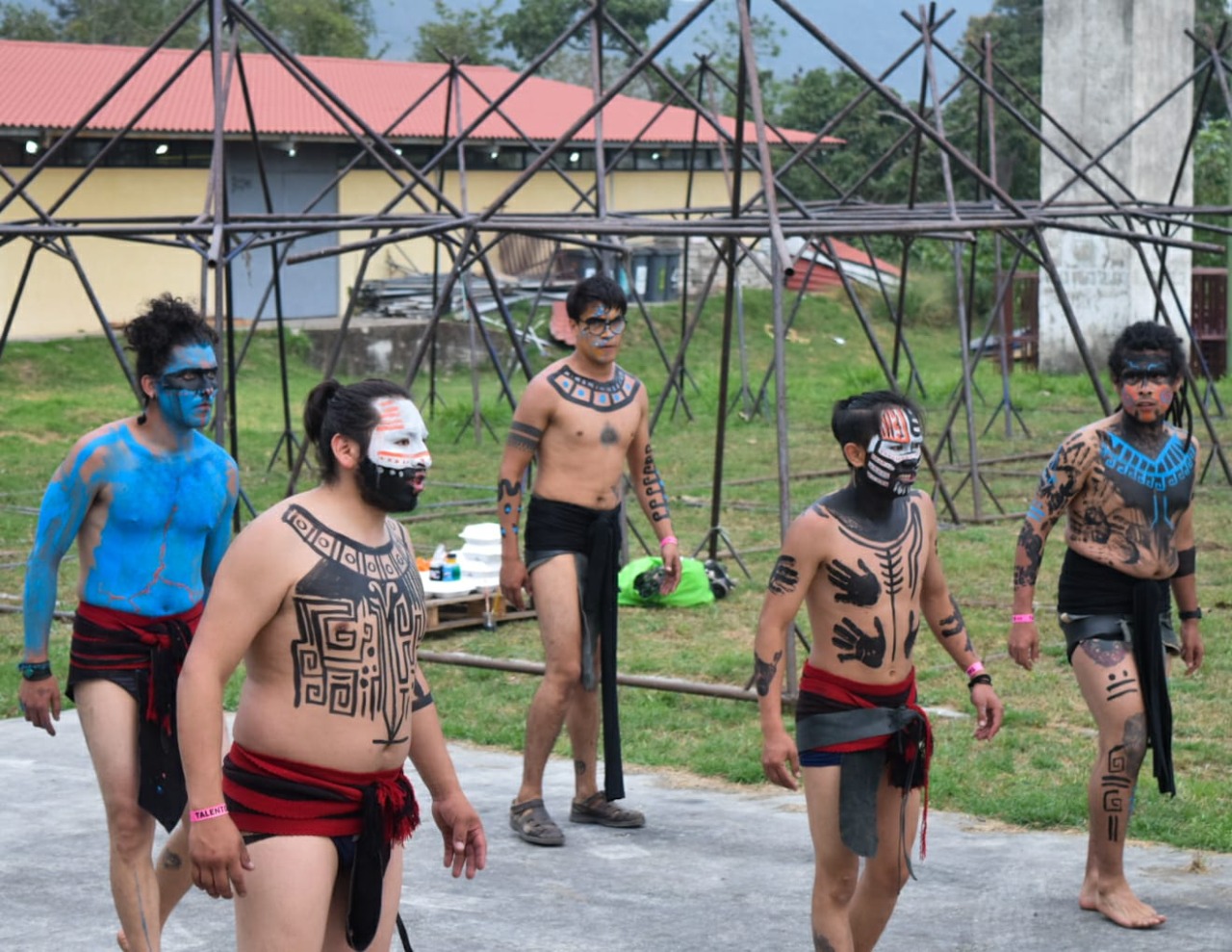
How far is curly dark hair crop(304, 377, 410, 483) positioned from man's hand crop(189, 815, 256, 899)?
2.72 ft

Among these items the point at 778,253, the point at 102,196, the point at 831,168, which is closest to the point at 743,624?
the point at 778,253

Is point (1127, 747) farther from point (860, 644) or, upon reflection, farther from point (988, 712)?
point (860, 644)

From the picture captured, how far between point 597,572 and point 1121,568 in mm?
2033

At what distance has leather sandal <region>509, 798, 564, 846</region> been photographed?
6781 millimetres

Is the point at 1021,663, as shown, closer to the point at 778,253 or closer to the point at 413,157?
the point at 778,253

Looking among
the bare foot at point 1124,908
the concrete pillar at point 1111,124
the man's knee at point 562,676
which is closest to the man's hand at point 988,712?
the bare foot at point 1124,908

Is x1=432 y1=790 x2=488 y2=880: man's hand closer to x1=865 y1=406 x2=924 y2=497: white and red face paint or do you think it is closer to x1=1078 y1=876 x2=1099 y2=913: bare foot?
x1=865 y1=406 x2=924 y2=497: white and red face paint

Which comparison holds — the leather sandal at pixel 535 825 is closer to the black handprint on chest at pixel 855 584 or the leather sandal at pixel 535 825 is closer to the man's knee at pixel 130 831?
the man's knee at pixel 130 831

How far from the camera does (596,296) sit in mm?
7074

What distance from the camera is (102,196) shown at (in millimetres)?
27812

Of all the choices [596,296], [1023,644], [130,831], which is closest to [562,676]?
[596,296]

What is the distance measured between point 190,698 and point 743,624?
7.59 meters

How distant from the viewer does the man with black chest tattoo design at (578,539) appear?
22.8 ft

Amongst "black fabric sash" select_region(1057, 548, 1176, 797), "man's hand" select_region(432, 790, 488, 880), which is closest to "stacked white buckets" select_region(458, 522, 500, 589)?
"black fabric sash" select_region(1057, 548, 1176, 797)
